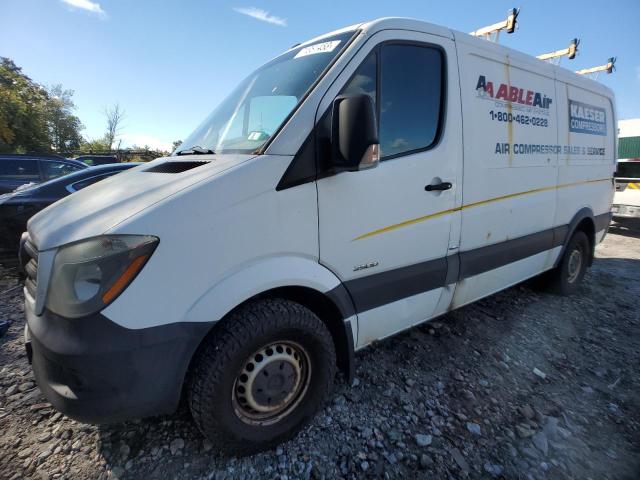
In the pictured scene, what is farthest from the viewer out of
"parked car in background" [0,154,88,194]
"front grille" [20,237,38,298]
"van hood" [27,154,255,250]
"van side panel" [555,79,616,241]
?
"parked car in background" [0,154,88,194]

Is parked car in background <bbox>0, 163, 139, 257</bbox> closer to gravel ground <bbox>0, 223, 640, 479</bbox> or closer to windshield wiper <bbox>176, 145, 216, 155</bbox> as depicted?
gravel ground <bbox>0, 223, 640, 479</bbox>

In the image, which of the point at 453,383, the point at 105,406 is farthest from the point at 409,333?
the point at 105,406

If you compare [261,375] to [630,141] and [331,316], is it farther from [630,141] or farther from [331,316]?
[630,141]

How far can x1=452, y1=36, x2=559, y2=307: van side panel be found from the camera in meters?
2.68

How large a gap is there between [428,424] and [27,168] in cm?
881

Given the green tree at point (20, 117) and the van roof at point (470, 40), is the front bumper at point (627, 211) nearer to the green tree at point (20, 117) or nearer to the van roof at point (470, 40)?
the van roof at point (470, 40)

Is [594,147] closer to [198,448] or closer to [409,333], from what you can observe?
[409,333]

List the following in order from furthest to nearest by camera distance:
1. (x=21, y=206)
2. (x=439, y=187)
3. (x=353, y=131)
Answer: (x=21, y=206)
(x=439, y=187)
(x=353, y=131)

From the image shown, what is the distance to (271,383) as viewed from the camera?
191 centimetres

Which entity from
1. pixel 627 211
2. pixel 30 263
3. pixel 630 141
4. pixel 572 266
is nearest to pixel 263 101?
pixel 30 263

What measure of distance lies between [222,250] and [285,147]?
2.02 feet

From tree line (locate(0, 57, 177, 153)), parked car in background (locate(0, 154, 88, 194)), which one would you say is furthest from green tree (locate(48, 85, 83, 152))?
parked car in background (locate(0, 154, 88, 194))

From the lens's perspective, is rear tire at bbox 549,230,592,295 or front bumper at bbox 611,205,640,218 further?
front bumper at bbox 611,205,640,218

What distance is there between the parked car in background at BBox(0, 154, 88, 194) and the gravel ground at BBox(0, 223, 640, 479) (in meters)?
5.24
